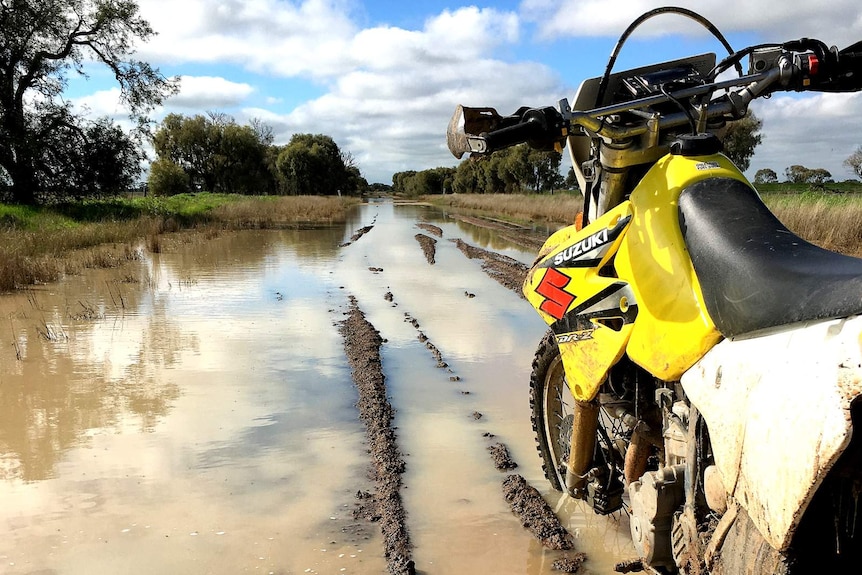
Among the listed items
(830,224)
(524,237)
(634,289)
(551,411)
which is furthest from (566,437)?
(524,237)

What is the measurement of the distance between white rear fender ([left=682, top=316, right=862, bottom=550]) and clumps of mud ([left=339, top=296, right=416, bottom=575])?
175 centimetres

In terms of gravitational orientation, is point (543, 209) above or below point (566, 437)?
above

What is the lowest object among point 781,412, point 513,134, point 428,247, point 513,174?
point 428,247

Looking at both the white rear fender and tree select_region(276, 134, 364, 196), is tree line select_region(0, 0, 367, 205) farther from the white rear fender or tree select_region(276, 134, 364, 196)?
tree select_region(276, 134, 364, 196)

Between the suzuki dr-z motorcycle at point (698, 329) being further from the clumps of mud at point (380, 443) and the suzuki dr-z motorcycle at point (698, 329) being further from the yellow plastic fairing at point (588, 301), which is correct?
the clumps of mud at point (380, 443)

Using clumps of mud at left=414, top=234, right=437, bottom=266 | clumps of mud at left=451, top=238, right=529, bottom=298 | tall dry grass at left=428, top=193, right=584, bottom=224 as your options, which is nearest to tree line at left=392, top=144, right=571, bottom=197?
tall dry grass at left=428, top=193, right=584, bottom=224

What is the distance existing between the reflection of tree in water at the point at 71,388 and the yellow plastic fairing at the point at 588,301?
10.4 feet

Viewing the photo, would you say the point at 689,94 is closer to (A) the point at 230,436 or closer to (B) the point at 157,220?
(A) the point at 230,436

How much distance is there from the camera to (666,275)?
86.0 inches

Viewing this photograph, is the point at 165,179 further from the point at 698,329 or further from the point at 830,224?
the point at 698,329

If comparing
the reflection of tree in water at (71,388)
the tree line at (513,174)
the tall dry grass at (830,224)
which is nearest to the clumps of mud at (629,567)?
the reflection of tree in water at (71,388)

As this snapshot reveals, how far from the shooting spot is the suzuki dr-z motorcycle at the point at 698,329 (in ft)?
4.90

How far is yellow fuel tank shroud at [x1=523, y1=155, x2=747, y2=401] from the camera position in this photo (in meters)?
2.09

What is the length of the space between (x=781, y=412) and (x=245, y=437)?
3727 mm
